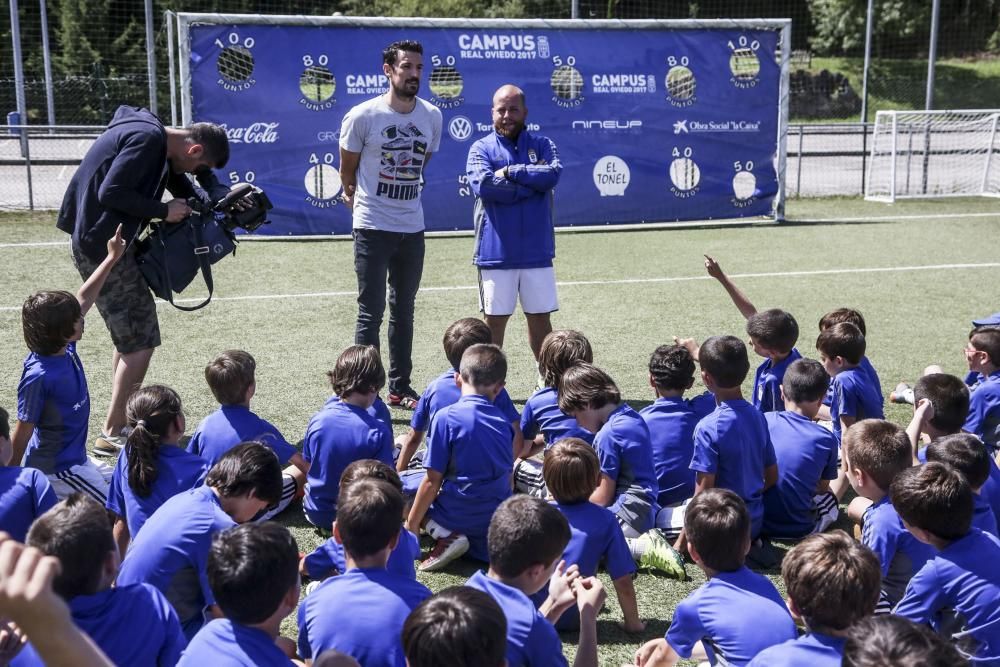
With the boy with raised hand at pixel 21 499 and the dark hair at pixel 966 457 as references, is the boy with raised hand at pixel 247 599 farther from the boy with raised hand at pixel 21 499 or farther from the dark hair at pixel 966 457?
the dark hair at pixel 966 457

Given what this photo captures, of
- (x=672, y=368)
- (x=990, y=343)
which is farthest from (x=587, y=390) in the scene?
Result: (x=990, y=343)

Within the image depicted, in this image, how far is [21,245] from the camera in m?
12.0

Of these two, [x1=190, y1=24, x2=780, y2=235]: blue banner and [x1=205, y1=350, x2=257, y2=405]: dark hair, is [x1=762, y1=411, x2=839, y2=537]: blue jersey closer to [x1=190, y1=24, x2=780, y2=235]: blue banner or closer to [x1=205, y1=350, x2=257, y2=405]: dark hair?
[x1=205, y1=350, x2=257, y2=405]: dark hair

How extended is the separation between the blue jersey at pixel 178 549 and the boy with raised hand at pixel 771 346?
301 centimetres

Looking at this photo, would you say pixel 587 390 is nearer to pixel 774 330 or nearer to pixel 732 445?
pixel 732 445

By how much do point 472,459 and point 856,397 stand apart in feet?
6.61

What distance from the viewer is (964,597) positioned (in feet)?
10.6

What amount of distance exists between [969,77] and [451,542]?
36.3m

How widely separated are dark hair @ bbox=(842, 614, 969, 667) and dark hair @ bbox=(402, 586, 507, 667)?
0.73 metres

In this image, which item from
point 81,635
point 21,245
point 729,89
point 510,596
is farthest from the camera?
point 729,89

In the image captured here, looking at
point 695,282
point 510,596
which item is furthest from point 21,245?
point 510,596

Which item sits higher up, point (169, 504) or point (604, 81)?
point (604, 81)

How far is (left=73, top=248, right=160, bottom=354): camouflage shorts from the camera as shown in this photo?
5.68 m

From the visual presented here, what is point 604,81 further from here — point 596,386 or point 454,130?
point 596,386
